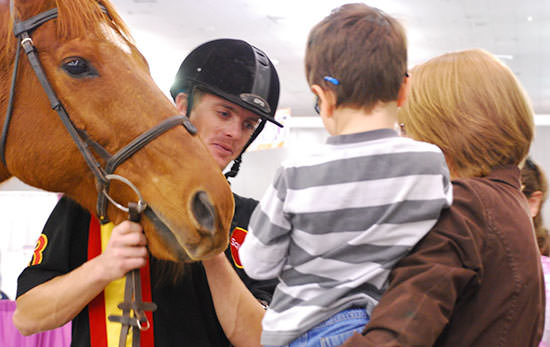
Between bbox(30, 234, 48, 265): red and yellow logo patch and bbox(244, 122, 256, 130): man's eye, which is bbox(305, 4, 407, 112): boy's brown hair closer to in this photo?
bbox(244, 122, 256, 130): man's eye

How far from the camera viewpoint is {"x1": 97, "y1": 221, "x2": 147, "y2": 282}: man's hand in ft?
3.14

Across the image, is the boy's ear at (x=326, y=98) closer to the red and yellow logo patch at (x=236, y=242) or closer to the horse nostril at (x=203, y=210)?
the horse nostril at (x=203, y=210)

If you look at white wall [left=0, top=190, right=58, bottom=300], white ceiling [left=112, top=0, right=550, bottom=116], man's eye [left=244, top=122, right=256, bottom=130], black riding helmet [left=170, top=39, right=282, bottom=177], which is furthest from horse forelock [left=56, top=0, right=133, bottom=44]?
white ceiling [left=112, top=0, right=550, bottom=116]

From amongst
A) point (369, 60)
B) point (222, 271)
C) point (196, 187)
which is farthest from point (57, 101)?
point (369, 60)

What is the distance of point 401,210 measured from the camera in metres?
0.86

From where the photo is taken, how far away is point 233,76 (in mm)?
1366

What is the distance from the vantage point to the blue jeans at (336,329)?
0.86m

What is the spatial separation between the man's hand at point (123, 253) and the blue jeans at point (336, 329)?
1.12 ft

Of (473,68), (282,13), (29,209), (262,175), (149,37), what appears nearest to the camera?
(473,68)

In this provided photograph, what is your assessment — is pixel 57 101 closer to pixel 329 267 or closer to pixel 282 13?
pixel 329 267

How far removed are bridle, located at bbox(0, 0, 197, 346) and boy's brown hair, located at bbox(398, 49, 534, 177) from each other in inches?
18.8

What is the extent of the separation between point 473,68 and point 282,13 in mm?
6331

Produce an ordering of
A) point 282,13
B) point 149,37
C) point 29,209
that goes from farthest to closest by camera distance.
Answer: point 149,37 → point 282,13 → point 29,209

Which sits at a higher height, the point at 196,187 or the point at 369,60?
the point at 369,60
